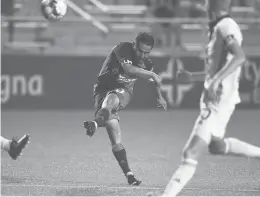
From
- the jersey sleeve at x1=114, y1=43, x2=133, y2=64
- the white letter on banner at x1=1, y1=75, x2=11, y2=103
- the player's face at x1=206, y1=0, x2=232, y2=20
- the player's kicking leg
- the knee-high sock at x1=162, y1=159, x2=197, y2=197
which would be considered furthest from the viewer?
the white letter on banner at x1=1, y1=75, x2=11, y2=103

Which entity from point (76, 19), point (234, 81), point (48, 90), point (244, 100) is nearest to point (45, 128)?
point (48, 90)

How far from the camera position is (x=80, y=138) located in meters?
13.5

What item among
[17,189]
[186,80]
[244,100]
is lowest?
[244,100]

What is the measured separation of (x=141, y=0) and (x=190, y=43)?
2.45 meters

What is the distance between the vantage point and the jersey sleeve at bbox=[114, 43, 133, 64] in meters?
8.63

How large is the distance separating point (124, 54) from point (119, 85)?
0.44 m

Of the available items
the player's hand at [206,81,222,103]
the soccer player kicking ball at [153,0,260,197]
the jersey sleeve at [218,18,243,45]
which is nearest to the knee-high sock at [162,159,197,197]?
the soccer player kicking ball at [153,0,260,197]

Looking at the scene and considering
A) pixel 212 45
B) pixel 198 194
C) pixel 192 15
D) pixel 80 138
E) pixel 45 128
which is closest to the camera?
pixel 212 45

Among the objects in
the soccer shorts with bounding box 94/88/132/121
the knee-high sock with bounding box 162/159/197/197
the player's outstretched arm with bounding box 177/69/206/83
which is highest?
the player's outstretched arm with bounding box 177/69/206/83

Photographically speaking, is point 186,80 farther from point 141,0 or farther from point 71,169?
point 141,0

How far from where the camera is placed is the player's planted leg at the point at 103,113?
816 centimetres

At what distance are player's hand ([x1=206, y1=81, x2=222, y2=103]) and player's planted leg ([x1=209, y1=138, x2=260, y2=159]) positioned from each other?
0.44 m

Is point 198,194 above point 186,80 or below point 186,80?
below

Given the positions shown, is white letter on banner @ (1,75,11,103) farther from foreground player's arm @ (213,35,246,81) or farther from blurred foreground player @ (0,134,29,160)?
foreground player's arm @ (213,35,246,81)
